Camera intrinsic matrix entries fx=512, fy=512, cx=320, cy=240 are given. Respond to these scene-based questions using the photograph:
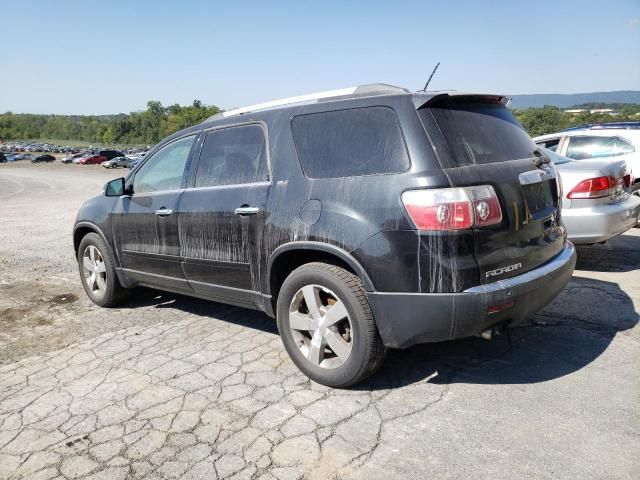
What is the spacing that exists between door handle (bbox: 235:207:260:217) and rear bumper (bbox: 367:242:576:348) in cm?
107

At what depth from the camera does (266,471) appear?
2.46 m

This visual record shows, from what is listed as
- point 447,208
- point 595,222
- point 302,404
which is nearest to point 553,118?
point 595,222

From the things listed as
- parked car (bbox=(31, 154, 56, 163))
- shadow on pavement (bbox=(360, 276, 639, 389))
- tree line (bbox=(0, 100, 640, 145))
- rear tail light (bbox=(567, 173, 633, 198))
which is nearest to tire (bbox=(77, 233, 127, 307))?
shadow on pavement (bbox=(360, 276, 639, 389))

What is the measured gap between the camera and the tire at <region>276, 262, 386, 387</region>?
3.01 meters

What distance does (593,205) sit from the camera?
5527mm

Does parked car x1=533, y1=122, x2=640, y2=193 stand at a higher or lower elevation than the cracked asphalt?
higher

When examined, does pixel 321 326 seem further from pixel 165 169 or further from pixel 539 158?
pixel 165 169

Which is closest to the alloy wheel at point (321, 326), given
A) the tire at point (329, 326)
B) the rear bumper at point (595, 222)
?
the tire at point (329, 326)

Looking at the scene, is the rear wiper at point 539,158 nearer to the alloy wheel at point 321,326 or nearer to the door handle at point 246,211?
the alloy wheel at point 321,326

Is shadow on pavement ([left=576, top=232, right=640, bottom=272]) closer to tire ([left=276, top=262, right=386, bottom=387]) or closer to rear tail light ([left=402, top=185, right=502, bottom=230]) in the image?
rear tail light ([left=402, top=185, right=502, bottom=230])

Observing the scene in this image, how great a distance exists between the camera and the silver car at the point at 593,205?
18.0ft

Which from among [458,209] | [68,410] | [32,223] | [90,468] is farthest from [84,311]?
[32,223]

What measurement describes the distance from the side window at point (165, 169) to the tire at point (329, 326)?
1.64 m

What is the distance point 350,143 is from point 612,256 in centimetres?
496
